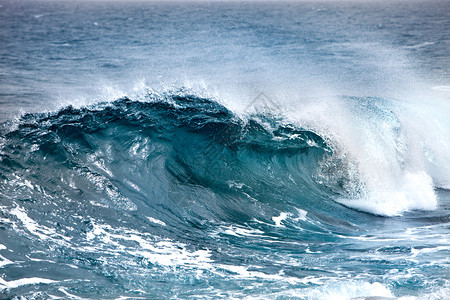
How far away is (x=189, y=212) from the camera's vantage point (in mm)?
8617

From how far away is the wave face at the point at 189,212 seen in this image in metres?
6.24

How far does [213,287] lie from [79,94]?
1277cm

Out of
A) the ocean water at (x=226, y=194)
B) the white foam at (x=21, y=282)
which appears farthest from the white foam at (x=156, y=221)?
the white foam at (x=21, y=282)

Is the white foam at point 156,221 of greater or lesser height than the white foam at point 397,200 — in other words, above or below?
below

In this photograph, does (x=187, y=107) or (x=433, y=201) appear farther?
(x=187, y=107)

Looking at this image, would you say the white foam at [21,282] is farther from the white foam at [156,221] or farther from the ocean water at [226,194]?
the white foam at [156,221]

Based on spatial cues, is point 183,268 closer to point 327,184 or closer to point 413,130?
point 327,184

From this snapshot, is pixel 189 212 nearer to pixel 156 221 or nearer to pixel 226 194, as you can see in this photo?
pixel 156 221

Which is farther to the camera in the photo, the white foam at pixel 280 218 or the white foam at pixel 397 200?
the white foam at pixel 397 200

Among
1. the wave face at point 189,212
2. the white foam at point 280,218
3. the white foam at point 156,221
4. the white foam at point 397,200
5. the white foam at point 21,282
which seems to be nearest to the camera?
the white foam at point 21,282

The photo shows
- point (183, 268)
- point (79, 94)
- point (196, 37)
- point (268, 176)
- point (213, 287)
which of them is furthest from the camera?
point (196, 37)

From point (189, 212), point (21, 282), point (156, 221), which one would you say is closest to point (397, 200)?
point (189, 212)

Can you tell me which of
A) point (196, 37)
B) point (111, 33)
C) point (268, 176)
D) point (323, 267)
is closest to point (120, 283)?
point (323, 267)

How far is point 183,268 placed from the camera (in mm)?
6551
